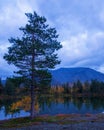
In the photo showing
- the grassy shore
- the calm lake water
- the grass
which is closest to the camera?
the grassy shore

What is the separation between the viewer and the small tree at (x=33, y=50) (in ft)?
137

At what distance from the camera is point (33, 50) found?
4209cm

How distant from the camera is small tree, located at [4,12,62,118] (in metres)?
41.8

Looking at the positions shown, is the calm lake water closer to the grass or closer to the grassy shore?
the grass

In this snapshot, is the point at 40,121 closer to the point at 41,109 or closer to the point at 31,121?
the point at 31,121

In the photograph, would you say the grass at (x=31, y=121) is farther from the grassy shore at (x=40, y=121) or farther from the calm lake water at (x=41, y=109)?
the calm lake water at (x=41, y=109)

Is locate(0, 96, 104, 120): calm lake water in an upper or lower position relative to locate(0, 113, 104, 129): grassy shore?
upper

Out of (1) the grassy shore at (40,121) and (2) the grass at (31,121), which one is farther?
(2) the grass at (31,121)

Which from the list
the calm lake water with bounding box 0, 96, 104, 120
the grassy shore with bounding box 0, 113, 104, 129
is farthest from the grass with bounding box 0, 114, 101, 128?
the calm lake water with bounding box 0, 96, 104, 120

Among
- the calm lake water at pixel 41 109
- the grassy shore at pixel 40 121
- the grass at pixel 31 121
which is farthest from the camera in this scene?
the calm lake water at pixel 41 109

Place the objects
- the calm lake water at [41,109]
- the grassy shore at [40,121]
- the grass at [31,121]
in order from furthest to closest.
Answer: the calm lake water at [41,109] → the grass at [31,121] → the grassy shore at [40,121]

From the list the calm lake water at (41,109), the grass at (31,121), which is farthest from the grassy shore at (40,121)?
the calm lake water at (41,109)

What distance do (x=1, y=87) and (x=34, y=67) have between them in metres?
119

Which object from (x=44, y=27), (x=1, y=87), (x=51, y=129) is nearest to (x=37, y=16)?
(x=44, y=27)
